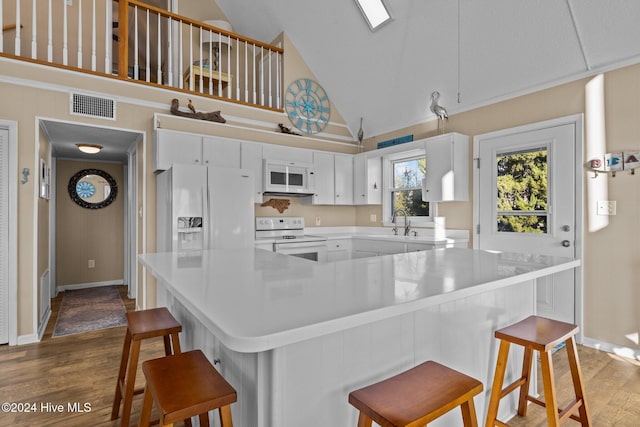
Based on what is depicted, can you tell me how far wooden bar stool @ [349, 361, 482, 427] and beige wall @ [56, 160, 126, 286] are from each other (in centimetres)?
579

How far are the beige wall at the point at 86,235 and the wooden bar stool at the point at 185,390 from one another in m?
5.17

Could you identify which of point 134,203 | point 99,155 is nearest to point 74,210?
point 99,155

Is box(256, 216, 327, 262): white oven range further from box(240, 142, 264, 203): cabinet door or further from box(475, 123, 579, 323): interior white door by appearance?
box(475, 123, 579, 323): interior white door

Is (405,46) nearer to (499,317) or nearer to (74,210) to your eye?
(499,317)

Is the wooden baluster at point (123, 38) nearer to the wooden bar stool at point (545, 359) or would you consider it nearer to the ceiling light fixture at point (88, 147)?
the ceiling light fixture at point (88, 147)

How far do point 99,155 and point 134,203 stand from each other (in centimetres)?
119

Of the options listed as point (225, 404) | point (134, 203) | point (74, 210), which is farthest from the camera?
point (74, 210)

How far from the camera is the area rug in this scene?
358 centimetres

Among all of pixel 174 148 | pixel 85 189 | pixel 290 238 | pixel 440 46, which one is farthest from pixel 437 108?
pixel 85 189

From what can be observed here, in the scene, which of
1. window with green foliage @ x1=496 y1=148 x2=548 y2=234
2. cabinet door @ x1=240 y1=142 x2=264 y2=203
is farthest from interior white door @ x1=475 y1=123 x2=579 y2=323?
cabinet door @ x1=240 y1=142 x2=264 y2=203

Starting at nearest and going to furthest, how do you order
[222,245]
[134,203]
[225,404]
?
1. [225,404]
2. [222,245]
3. [134,203]

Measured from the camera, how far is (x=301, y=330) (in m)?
0.82

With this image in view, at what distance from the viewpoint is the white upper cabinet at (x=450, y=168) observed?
3.79 m

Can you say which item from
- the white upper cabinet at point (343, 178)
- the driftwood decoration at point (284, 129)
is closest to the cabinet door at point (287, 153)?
the driftwood decoration at point (284, 129)
